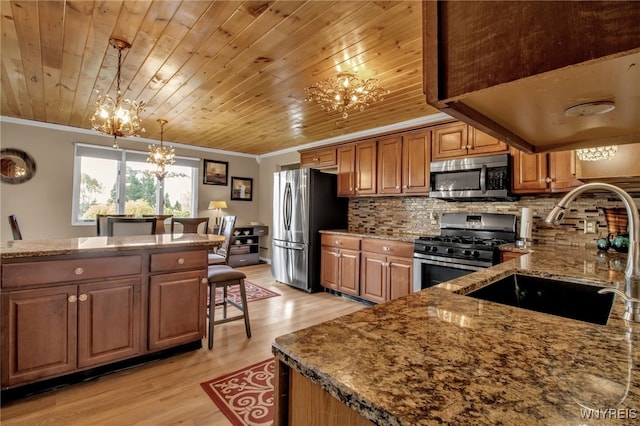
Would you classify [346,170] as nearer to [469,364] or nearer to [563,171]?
[563,171]

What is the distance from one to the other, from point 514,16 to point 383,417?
2.05ft

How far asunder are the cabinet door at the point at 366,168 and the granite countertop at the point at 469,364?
127 inches

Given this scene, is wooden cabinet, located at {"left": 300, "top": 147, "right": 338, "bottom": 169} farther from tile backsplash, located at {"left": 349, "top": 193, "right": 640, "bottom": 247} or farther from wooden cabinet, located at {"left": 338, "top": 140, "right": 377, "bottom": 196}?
tile backsplash, located at {"left": 349, "top": 193, "right": 640, "bottom": 247}

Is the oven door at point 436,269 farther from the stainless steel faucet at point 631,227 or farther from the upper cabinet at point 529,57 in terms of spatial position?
the upper cabinet at point 529,57

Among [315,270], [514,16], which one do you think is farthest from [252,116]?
[514,16]

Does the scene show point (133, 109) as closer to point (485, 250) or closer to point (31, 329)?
A: point (31, 329)

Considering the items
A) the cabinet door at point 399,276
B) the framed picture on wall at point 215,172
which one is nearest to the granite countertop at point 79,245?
the cabinet door at point 399,276

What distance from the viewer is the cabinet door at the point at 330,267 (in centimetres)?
422

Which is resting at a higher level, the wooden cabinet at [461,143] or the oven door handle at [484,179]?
the wooden cabinet at [461,143]

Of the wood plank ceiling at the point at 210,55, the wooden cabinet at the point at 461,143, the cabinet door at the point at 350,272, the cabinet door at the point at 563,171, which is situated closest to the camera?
the wood plank ceiling at the point at 210,55

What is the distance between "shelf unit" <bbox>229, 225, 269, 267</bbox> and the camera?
19.8 feet

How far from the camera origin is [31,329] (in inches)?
72.8

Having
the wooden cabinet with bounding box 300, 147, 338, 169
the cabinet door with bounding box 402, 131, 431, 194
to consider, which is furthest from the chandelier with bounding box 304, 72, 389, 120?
the wooden cabinet with bounding box 300, 147, 338, 169

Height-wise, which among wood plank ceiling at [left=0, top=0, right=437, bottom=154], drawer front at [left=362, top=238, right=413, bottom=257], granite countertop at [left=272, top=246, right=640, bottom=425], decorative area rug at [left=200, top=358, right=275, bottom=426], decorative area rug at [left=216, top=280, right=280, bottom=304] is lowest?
decorative area rug at [left=200, top=358, right=275, bottom=426]
